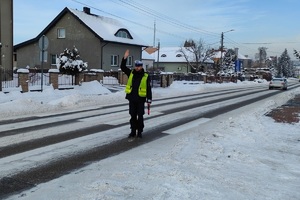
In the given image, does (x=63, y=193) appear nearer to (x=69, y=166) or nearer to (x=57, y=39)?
(x=69, y=166)

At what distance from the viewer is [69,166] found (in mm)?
5723

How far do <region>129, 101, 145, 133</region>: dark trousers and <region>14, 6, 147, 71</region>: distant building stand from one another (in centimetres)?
3050

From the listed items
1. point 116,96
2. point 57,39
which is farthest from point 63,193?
point 57,39

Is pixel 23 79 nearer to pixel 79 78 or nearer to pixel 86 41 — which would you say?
pixel 79 78

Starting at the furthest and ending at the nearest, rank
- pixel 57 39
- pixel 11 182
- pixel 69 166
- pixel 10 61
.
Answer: pixel 57 39 → pixel 10 61 → pixel 69 166 → pixel 11 182

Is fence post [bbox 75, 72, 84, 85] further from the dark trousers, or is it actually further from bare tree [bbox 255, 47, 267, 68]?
bare tree [bbox 255, 47, 267, 68]

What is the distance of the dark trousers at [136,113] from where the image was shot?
8.02 metres

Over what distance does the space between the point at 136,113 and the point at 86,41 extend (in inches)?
1294

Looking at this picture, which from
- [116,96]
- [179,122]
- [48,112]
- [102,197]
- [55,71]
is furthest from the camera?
[55,71]

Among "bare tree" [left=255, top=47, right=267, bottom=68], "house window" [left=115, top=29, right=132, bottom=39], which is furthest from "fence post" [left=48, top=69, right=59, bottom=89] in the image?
"bare tree" [left=255, top=47, right=267, bottom=68]

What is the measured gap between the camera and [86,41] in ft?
130

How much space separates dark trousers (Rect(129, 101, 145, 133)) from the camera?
8016 millimetres

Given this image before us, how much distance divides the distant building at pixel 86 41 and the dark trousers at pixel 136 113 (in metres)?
30.5

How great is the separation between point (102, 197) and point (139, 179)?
2.75ft
